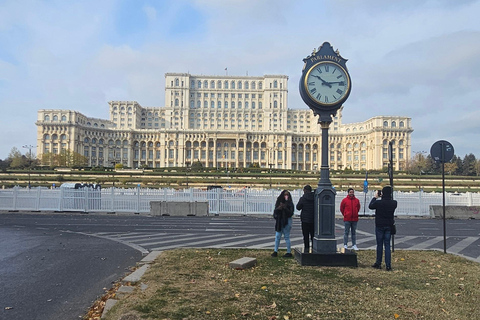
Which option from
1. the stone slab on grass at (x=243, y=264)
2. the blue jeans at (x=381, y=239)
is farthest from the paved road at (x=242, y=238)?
the blue jeans at (x=381, y=239)

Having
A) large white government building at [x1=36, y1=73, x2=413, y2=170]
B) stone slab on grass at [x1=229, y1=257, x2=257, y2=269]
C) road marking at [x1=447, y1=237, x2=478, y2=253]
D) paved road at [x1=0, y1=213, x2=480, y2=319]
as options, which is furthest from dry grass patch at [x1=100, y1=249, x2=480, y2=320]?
large white government building at [x1=36, y1=73, x2=413, y2=170]

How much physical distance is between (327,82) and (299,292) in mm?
5194

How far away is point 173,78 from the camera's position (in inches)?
4951

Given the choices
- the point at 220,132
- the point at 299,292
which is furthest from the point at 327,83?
the point at 220,132

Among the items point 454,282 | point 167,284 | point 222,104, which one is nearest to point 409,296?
point 454,282

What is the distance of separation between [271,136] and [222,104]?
23867 millimetres

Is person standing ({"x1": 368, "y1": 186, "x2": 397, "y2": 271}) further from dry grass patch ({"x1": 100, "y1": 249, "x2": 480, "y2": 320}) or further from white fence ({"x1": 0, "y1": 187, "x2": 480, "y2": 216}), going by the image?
white fence ({"x1": 0, "y1": 187, "x2": 480, "y2": 216})

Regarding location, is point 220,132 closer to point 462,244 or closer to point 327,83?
point 462,244

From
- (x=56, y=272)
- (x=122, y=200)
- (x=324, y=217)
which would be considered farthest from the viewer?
(x=122, y=200)

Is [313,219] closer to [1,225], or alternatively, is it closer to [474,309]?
[474,309]

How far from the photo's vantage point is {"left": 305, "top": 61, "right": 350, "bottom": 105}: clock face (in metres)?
8.56

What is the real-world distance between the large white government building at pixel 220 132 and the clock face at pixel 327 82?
3986 inches

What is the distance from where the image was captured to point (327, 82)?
8609 millimetres

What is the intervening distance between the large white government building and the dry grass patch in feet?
335
